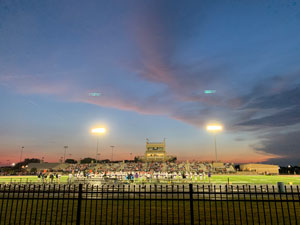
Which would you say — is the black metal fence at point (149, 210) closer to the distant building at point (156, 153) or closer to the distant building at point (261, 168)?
the distant building at point (261, 168)

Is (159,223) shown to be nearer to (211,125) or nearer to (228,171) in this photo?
(211,125)

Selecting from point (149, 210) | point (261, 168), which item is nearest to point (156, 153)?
point (261, 168)

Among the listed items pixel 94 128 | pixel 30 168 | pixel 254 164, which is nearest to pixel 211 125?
pixel 94 128

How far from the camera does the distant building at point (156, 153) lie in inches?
4093

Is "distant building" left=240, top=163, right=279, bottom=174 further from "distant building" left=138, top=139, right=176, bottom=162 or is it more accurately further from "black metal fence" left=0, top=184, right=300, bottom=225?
"black metal fence" left=0, top=184, right=300, bottom=225

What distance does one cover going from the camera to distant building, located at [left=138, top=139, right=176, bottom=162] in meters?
104

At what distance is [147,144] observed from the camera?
365ft

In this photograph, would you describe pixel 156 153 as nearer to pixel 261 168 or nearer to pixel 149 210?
pixel 261 168

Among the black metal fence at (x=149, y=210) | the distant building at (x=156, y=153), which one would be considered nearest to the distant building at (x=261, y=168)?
the distant building at (x=156, y=153)

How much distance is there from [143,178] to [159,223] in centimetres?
2873

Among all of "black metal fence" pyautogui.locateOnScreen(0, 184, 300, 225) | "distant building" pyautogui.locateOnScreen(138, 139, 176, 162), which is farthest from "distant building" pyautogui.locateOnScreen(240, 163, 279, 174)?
"black metal fence" pyautogui.locateOnScreen(0, 184, 300, 225)

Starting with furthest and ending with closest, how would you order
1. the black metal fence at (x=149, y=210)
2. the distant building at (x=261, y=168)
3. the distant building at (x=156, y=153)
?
the distant building at (x=156, y=153) < the distant building at (x=261, y=168) < the black metal fence at (x=149, y=210)

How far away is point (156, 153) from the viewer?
349 ft

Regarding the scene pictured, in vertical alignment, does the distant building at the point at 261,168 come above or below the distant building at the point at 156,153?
below
